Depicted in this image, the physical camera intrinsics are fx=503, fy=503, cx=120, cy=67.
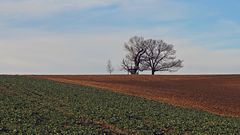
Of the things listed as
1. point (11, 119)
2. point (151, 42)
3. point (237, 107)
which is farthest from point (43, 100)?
point (151, 42)

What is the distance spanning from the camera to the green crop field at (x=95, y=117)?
23797 mm

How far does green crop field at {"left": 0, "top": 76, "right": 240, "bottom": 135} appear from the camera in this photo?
23797mm

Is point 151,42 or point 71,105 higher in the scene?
point 151,42

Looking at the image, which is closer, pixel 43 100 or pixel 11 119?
pixel 11 119

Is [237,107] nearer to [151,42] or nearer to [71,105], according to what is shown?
[71,105]

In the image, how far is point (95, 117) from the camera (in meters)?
27.9

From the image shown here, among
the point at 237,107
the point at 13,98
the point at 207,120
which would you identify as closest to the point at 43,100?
the point at 13,98

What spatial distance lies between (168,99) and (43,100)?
12418mm

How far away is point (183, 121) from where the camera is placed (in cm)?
2783

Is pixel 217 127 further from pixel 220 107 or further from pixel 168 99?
pixel 168 99

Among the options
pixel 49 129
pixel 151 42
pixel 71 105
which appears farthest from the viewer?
pixel 151 42

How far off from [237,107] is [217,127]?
15.8 meters

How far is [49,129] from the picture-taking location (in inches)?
904

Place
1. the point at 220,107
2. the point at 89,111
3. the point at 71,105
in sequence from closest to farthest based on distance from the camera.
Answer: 1. the point at 89,111
2. the point at 71,105
3. the point at 220,107
